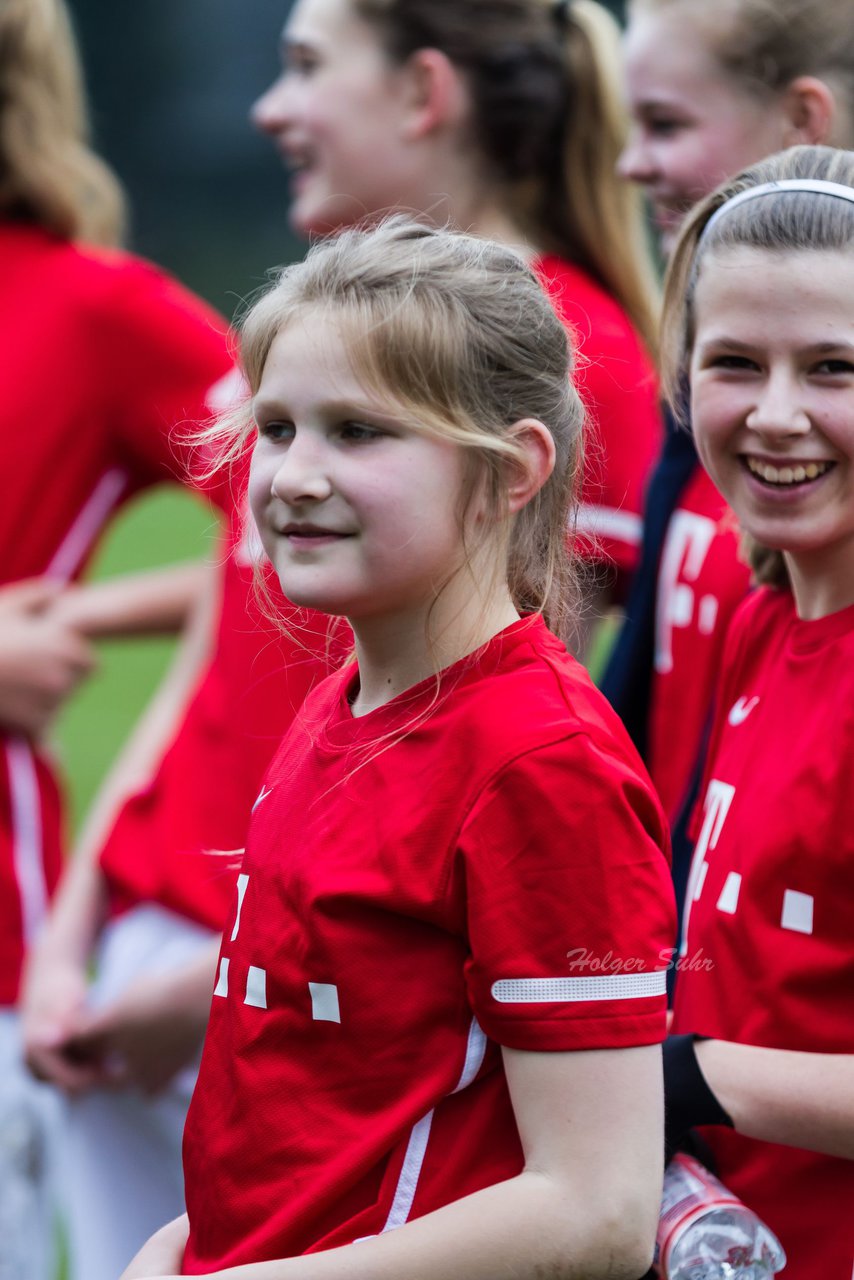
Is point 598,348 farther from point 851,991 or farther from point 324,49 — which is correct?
point 851,991

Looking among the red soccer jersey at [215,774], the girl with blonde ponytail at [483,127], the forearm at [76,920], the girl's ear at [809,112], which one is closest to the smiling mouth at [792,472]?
the girl's ear at [809,112]

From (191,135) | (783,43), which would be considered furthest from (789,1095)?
(191,135)

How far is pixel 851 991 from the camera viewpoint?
1.68m

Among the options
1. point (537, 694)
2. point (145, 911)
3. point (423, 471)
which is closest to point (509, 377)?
point (423, 471)

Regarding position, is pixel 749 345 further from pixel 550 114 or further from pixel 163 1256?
pixel 550 114

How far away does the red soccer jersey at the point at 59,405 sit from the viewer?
126 inches

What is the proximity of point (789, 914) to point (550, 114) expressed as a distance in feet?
6.14

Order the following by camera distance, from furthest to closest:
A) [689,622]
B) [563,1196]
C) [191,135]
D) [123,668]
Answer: [191,135], [123,668], [689,622], [563,1196]

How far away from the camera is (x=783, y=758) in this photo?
70.6 inches

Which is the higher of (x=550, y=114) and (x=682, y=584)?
(x=550, y=114)

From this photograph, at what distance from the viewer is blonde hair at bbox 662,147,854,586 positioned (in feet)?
5.84

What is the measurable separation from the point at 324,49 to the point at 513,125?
1.22ft

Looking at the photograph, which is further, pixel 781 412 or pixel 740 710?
pixel 740 710

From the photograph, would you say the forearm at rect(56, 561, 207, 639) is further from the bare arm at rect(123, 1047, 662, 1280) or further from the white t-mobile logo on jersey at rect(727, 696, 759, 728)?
the bare arm at rect(123, 1047, 662, 1280)
